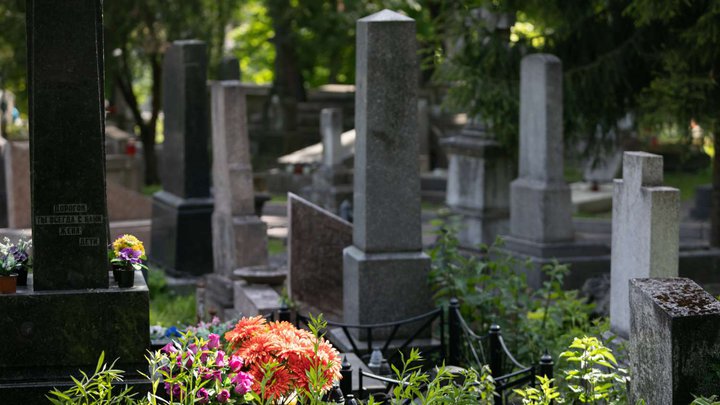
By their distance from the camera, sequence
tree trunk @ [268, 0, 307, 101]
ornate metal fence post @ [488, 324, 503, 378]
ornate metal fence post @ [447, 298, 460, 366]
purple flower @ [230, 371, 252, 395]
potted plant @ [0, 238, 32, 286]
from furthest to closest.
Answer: tree trunk @ [268, 0, 307, 101], ornate metal fence post @ [447, 298, 460, 366], ornate metal fence post @ [488, 324, 503, 378], potted plant @ [0, 238, 32, 286], purple flower @ [230, 371, 252, 395]

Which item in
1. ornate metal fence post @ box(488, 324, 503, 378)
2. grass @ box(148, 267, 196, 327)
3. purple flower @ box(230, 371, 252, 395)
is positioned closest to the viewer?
purple flower @ box(230, 371, 252, 395)

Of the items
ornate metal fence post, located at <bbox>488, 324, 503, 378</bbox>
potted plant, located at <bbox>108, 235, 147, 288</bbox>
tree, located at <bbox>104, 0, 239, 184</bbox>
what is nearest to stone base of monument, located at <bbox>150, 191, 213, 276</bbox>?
ornate metal fence post, located at <bbox>488, 324, 503, 378</bbox>

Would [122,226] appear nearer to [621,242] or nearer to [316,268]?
[316,268]

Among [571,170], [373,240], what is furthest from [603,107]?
[571,170]

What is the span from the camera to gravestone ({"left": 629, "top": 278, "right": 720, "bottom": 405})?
5.53 m

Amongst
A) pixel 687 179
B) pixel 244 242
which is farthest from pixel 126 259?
pixel 687 179

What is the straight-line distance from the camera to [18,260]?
6.53 metres

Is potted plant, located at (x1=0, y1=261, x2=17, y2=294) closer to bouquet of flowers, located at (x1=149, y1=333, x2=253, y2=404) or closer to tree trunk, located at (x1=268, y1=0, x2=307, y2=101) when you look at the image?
bouquet of flowers, located at (x1=149, y1=333, x2=253, y2=404)

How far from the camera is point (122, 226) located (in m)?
16.5

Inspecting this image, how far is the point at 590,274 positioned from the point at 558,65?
7.87 feet

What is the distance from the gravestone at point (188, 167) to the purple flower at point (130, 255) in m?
7.87

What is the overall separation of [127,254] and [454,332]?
335 centimetres

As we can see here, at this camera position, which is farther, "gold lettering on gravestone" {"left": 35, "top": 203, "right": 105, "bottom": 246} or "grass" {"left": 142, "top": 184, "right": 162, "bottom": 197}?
"grass" {"left": 142, "top": 184, "right": 162, "bottom": 197}

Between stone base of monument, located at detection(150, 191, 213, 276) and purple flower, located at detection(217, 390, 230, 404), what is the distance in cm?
931
